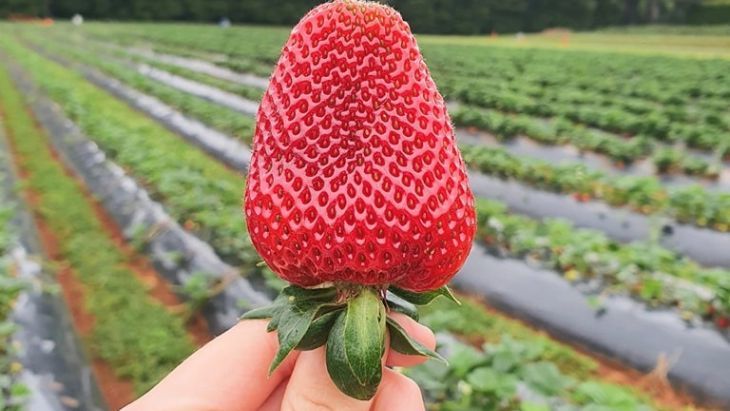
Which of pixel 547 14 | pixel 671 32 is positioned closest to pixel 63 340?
pixel 671 32

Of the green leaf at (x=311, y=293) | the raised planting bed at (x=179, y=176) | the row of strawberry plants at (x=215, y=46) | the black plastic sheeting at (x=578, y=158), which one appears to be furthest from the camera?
the row of strawberry plants at (x=215, y=46)

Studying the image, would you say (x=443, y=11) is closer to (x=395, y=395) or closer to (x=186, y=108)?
(x=186, y=108)

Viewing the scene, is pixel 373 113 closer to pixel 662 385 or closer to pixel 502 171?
pixel 662 385

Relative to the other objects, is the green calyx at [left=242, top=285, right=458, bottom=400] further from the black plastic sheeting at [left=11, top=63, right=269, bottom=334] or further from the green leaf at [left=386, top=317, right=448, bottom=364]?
the black plastic sheeting at [left=11, top=63, right=269, bottom=334]

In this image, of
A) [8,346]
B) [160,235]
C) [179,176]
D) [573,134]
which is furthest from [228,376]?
[573,134]

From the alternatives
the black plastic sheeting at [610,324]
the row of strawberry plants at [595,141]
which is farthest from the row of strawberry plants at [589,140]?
the black plastic sheeting at [610,324]

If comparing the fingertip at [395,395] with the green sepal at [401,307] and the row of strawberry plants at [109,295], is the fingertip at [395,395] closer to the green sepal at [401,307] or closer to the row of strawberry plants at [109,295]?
the green sepal at [401,307]
